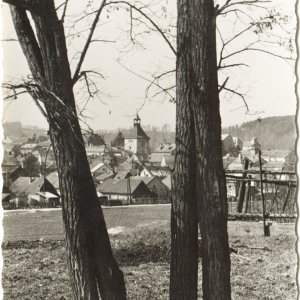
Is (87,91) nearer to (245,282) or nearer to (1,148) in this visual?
(1,148)

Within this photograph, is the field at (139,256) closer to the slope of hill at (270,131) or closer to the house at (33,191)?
the house at (33,191)

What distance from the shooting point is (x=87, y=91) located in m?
5.96

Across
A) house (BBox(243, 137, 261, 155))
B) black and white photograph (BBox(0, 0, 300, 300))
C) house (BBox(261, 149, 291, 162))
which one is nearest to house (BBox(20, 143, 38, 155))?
black and white photograph (BBox(0, 0, 300, 300))

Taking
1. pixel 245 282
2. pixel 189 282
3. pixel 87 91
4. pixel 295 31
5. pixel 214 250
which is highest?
pixel 295 31

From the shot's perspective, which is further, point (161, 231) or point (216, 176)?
point (161, 231)

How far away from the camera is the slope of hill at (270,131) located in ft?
19.4

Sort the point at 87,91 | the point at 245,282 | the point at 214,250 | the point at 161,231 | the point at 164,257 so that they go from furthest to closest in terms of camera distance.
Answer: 1. the point at 161,231
2. the point at 164,257
3. the point at 245,282
4. the point at 87,91
5. the point at 214,250

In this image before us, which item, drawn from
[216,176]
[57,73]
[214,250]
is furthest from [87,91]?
[214,250]

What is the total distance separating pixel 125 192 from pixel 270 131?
12.9ft

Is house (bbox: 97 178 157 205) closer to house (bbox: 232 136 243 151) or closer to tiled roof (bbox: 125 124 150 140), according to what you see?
tiled roof (bbox: 125 124 150 140)

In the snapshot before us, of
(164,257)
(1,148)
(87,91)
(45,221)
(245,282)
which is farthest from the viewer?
(45,221)

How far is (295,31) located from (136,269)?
4348 millimetres

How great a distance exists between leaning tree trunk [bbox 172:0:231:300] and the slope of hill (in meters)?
1.29

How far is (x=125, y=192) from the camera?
973 centimetres
